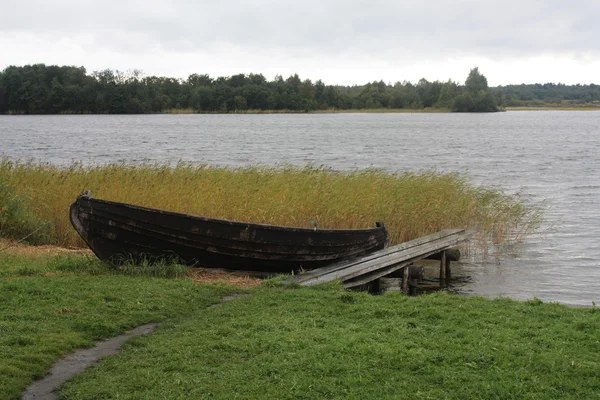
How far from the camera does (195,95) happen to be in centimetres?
15438

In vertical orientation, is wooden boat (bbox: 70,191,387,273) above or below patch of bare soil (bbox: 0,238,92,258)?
above

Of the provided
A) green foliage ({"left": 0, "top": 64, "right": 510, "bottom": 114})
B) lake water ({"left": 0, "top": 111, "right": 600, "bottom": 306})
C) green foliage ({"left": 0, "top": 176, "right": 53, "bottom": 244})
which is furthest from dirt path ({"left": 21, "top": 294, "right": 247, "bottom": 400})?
green foliage ({"left": 0, "top": 64, "right": 510, "bottom": 114})

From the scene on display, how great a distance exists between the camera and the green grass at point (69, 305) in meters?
7.21

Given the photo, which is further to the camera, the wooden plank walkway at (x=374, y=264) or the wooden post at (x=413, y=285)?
the wooden post at (x=413, y=285)

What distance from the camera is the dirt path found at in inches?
254

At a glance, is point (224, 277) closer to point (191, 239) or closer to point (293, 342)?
point (191, 239)

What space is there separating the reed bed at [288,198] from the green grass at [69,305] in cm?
428

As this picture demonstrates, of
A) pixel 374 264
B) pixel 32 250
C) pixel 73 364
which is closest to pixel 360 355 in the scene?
pixel 73 364

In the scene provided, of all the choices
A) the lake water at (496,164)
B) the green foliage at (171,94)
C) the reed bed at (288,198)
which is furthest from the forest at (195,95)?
the reed bed at (288,198)

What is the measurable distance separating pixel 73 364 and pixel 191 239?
4840mm

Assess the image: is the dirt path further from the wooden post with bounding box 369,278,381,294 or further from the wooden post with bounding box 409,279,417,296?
the wooden post with bounding box 409,279,417,296

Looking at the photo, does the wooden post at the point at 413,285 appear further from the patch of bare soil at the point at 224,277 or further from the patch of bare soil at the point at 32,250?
the patch of bare soil at the point at 32,250

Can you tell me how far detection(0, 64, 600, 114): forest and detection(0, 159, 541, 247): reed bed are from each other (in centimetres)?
12501

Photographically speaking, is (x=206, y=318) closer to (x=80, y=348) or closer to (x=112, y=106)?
(x=80, y=348)
